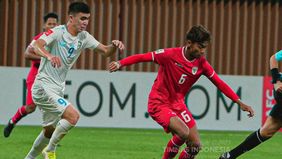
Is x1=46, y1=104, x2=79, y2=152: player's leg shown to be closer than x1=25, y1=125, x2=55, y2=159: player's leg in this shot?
Yes

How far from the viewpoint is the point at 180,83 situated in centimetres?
955

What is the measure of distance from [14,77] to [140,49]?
3706mm

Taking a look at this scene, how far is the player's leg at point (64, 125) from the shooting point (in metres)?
9.12

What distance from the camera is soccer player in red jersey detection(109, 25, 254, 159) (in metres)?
9.30

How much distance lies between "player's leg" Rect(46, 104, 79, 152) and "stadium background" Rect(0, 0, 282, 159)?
617 centimetres

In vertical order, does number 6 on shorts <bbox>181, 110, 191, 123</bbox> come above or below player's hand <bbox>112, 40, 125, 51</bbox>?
below

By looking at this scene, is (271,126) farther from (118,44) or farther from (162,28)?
(162,28)

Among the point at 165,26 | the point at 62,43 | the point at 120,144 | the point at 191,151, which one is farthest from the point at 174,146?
the point at 165,26

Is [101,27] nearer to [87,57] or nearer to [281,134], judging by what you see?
[87,57]

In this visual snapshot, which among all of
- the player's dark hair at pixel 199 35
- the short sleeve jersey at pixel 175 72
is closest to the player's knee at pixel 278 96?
the short sleeve jersey at pixel 175 72

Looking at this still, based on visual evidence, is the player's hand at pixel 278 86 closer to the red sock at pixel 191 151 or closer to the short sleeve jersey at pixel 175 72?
the short sleeve jersey at pixel 175 72

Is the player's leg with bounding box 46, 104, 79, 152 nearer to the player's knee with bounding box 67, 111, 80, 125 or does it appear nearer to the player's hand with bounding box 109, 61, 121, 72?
the player's knee with bounding box 67, 111, 80, 125

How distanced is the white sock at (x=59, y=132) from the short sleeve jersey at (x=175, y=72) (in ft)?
3.40

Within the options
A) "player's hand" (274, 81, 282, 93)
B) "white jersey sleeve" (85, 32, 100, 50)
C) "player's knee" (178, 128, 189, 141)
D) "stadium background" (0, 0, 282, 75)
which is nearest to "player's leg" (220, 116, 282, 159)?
"player's hand" (274, 81, 282, 93)
